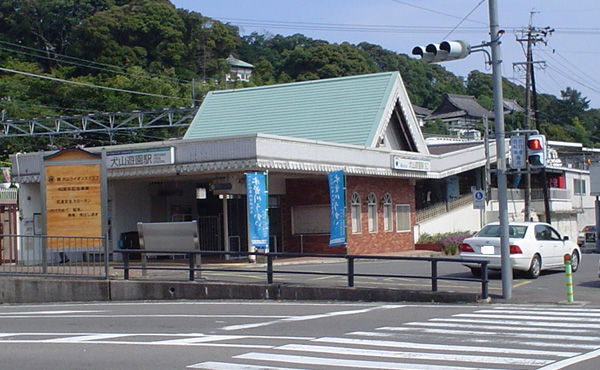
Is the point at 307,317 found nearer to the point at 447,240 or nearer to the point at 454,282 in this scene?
the point at 454,282

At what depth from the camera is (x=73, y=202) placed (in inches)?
813

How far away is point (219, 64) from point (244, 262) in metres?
51.1

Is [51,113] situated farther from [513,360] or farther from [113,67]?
[513,360]

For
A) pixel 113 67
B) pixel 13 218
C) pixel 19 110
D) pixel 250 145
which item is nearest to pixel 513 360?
pixel 250 145

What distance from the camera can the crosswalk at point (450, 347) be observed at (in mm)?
9492

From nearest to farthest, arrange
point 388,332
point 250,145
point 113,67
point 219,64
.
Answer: point 388,332 → point 250,145 → point 113,67 → point 219,64

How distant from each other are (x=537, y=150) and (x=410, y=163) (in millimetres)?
21146

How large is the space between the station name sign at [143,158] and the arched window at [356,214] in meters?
9.37

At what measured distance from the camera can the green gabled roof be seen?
118 ft

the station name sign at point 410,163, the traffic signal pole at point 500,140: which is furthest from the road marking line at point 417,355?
the station name sign at point 410,163

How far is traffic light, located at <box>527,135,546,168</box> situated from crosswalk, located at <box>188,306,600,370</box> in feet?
11.8

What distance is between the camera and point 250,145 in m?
27.3

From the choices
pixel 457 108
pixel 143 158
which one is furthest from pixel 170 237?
pixel 457 108

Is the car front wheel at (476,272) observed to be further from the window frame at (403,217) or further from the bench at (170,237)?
the window frame at (403,217)
